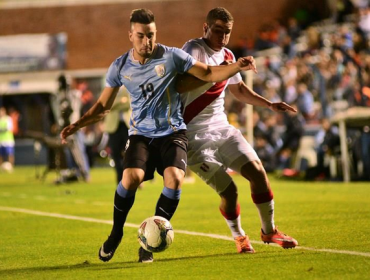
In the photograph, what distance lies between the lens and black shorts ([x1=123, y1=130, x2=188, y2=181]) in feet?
25.0

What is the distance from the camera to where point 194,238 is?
9.59 metres

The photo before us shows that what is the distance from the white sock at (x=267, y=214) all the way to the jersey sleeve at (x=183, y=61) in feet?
4.86

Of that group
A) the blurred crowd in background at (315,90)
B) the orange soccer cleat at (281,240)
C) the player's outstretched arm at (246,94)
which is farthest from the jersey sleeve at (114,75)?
the blurred crowd in background at (315,90)

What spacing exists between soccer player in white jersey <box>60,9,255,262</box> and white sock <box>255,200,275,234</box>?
91cm

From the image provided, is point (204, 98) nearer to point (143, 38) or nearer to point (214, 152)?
point (214, 152)

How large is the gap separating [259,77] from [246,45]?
659cm

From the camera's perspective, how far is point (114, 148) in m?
16.9

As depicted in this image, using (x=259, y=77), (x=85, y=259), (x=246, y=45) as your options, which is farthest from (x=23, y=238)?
(x=246, y=45)

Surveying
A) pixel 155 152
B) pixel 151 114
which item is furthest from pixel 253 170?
pixel 151 114

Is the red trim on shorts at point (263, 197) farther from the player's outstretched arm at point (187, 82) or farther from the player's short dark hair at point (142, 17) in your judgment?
the player's short dark hair at point (142, 17)

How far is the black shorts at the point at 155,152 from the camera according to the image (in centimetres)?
762

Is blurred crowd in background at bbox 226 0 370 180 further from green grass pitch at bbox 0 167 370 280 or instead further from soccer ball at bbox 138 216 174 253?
soccer ball at bbox 138 216 174 253

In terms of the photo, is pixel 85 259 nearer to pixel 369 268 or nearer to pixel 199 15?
pixel 369 268

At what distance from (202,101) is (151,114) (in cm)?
68
